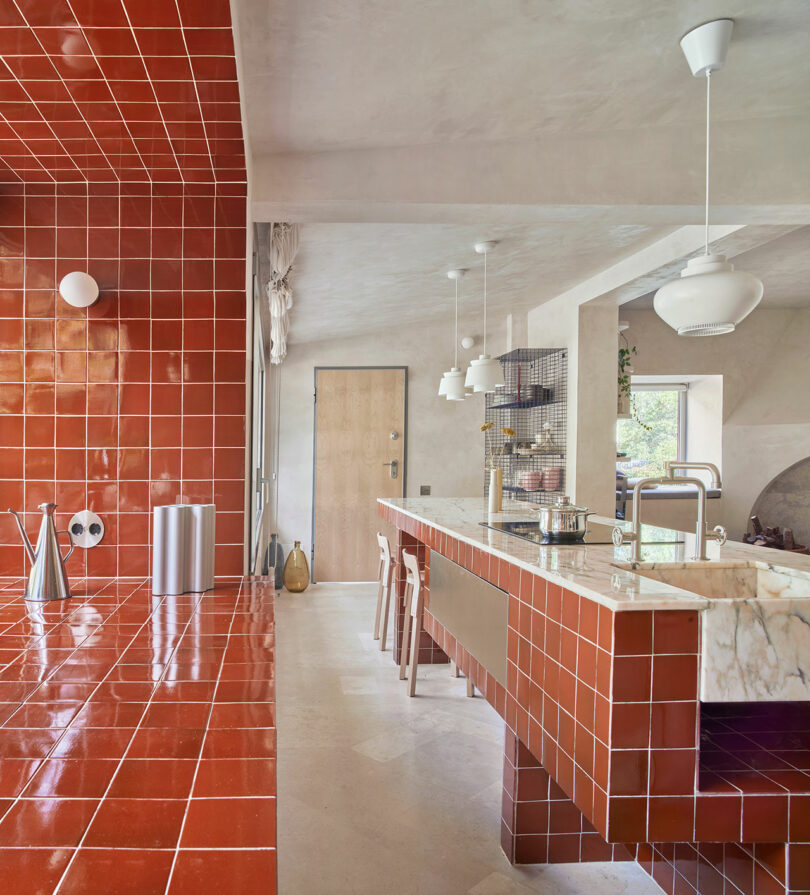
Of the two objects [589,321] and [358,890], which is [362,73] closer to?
[358,890]

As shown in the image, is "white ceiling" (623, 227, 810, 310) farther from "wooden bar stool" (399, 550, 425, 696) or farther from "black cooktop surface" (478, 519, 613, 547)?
"wooden bar stool" (399, 550, 425, 696)

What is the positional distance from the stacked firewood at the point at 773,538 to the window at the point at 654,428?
982 millimetres

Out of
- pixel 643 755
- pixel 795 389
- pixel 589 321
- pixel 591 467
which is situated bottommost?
pixel 643 755

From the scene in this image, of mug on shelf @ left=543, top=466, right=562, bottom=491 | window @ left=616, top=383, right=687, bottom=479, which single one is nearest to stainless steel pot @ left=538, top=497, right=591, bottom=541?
mug on shelf @ left=543, top=466, right=562, bottom=491

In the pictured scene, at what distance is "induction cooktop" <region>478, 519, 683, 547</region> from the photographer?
2518 millimetres

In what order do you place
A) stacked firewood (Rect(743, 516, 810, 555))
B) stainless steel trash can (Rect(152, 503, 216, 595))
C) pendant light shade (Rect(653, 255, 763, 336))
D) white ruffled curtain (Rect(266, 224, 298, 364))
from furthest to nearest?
1. stacked firewood (Rect(743, 516, 810, 555))
2. white ruffled curtain (Rect(266, 224, 298, 364))
3. stainless steel trash can (Rect(152, 503, 216, 595))
4. pendant light shade (Rect(653, 255, 763, 336))

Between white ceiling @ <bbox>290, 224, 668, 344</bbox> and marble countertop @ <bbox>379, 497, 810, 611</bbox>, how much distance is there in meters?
1.59

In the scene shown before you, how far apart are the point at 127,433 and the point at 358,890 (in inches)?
63.2

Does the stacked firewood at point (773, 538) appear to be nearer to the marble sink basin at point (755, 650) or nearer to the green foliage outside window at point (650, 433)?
the green foliage outside window at point (650, 433)

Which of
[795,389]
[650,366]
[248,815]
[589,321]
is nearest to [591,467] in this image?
[589,321]

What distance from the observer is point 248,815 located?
85 centimetres

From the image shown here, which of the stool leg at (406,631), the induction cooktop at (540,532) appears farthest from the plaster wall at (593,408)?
the induction cooktop at (540,532)

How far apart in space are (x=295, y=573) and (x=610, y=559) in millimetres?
4435

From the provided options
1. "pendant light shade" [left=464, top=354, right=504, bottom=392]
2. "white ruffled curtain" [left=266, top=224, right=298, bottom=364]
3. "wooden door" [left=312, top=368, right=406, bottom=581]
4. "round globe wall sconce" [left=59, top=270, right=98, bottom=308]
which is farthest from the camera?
"wooden door" [left=312, top=368, right=406, bottom=581]
